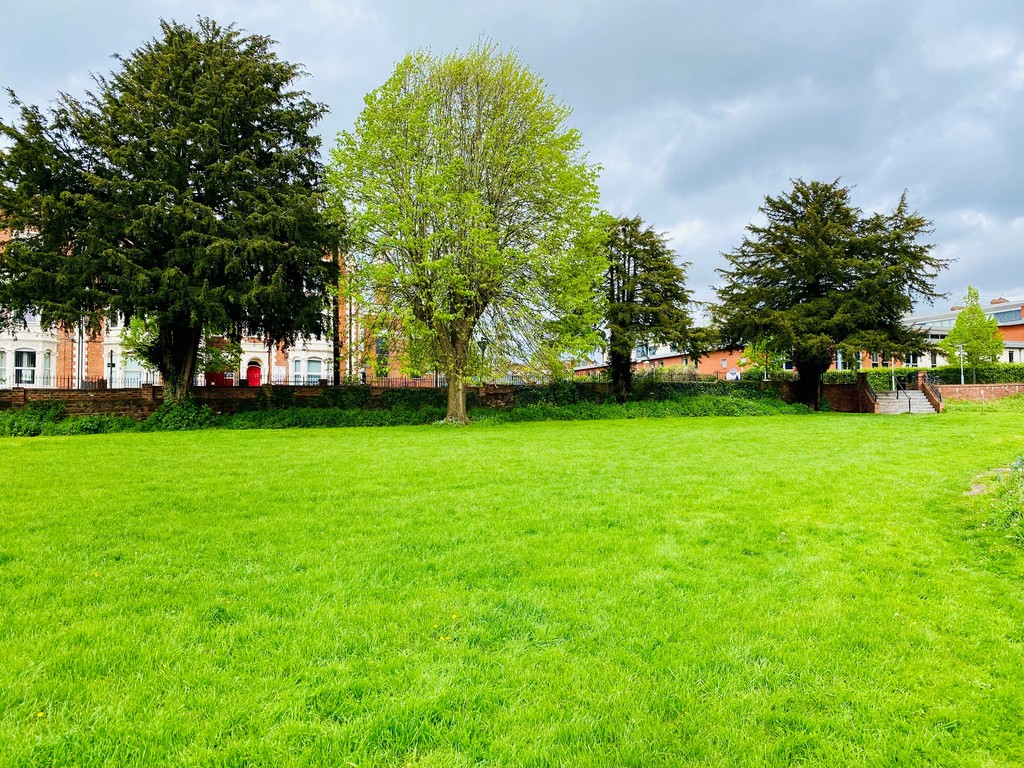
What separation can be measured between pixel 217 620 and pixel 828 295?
32125mm

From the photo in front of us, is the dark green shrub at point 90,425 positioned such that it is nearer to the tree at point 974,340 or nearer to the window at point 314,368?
the window at point 314,368

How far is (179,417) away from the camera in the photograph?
18.4m

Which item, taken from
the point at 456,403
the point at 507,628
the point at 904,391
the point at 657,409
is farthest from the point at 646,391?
the point at 507,628

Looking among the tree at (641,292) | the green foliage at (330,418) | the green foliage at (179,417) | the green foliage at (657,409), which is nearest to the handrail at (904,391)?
the green foliage at (657,409)

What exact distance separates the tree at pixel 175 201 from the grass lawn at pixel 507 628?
12.5 meters

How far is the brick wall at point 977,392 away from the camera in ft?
97.9

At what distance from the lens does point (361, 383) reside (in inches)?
909

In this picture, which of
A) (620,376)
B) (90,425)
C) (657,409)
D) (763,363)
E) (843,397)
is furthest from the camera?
(763,363)

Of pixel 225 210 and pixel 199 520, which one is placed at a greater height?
pixel 225 210

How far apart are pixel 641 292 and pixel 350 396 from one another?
14.7 meters

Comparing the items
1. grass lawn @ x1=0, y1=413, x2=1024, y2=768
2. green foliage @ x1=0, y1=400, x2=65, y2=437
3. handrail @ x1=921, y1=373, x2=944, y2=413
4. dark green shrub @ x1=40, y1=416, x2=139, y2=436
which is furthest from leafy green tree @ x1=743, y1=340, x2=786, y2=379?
green foliage @ x1=0, y1=400, x2=65, y2=437

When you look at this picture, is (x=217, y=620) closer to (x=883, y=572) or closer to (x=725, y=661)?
(x=725, y=661)

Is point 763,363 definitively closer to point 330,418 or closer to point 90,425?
point 330,418

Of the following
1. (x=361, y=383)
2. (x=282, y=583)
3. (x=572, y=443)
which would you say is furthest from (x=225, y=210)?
(x=282, y=583)
